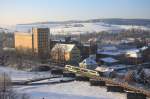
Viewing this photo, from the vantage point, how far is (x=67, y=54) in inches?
836

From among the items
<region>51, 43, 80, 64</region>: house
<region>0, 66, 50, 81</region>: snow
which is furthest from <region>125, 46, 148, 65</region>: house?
<region>0, 66, 50, 81</region>: snow

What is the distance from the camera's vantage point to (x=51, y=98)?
39.9 ft

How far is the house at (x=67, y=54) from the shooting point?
21069 mm

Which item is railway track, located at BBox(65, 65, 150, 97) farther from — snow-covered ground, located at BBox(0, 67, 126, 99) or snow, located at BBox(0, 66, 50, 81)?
snow, located at BBox(0, 66, 50, 81)

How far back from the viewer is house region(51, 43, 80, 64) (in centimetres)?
2107

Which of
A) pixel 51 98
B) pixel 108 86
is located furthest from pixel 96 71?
pixel 51 98

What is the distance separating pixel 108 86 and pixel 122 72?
3.83 m

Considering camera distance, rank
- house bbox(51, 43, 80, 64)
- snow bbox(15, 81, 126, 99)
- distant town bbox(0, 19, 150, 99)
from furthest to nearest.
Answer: house bbox(51, 43, 80, 64) < distant town bbox(0, 19, 150, 99) < snow bbox(15, 81, 126, 99)

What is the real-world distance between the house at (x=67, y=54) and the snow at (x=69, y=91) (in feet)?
19.4

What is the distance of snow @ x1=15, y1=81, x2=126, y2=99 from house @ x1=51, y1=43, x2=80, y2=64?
19.4 ft

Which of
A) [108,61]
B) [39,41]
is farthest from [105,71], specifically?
[39,41]

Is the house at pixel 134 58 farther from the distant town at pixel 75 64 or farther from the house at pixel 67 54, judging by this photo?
the house at pixel 67 54

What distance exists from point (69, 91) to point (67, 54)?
7.97 m

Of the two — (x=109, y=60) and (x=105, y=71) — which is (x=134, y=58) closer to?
(x=109, y=60)
